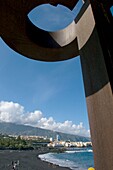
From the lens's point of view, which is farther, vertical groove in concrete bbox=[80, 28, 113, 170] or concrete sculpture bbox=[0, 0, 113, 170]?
concrete sculpture bbox=[0, 0, 113, 170]

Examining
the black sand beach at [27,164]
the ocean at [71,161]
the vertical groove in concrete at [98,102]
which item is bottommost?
the ocean at [71,161]

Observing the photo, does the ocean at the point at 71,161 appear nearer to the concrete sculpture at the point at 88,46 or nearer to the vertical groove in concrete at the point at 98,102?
Answer: the concrete sculpture at the point at 88,46

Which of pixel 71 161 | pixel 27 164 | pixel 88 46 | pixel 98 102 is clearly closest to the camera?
pixel 98 102

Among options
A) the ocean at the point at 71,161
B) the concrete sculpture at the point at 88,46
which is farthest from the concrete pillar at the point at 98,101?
the ocean at the point at 71,161

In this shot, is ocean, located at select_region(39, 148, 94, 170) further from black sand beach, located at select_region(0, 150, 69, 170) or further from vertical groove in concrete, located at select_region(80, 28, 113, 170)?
vertical groove in concrete, located at select_region(80, 28, 113, 170)

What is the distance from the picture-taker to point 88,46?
11.5ft

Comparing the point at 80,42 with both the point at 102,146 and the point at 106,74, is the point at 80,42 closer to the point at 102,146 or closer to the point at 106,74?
the point at 106,74

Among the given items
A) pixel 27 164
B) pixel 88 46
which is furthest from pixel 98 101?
pixel 27 164

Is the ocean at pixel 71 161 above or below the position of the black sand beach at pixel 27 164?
below


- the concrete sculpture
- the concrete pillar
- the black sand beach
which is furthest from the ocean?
the concrete pillar

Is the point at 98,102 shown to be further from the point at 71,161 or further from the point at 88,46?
the point at 71,161

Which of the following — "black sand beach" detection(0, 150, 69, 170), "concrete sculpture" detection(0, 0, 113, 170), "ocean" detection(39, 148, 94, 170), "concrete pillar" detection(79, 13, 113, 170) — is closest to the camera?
"concrete pillar" detection(79, 13, 113, 170)

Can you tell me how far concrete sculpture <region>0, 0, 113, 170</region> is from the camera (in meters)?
2.81

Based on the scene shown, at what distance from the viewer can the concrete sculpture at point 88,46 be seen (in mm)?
2812
